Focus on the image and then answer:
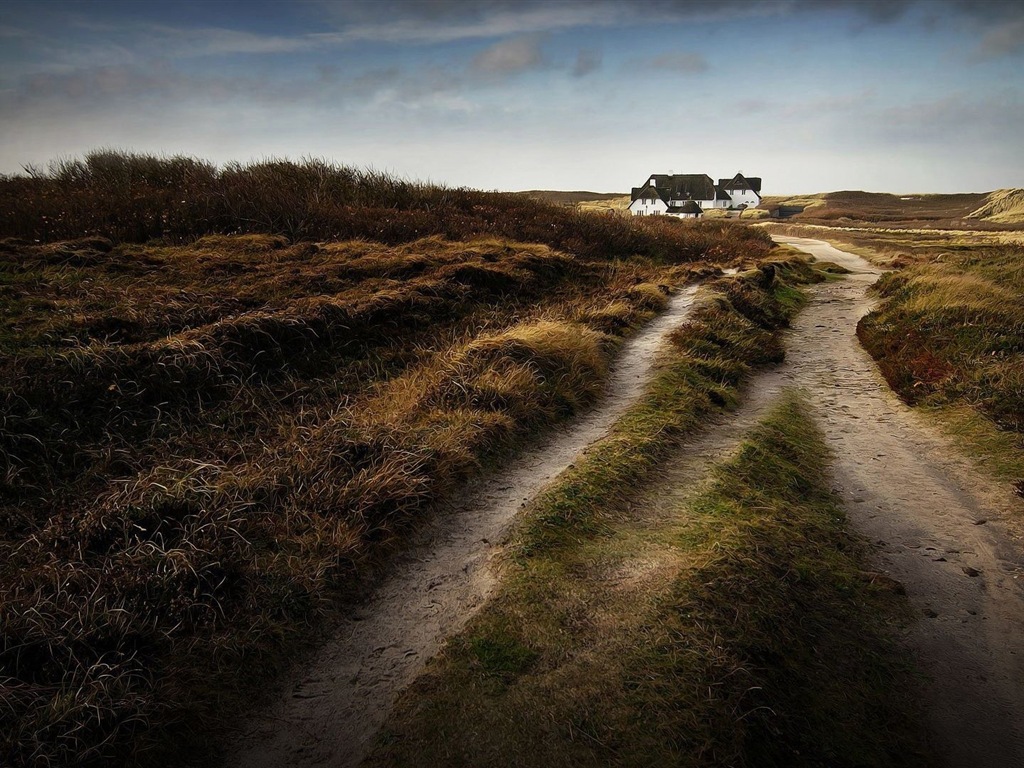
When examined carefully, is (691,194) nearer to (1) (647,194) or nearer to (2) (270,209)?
(1) (647,194)

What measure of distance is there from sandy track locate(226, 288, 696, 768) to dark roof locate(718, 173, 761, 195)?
327ft

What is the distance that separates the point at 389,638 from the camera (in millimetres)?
3984

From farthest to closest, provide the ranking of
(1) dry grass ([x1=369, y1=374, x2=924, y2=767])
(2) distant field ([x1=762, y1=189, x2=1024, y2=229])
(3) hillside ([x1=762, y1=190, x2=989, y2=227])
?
(3) hillside ([x1=762, y1=190, x2=989, y2=227]), (2) distant field ([x1=762, y1=189, x2=1024, y2=229]), (1) dry grass ([x1=369, y1=374, x2=924, y2=767])

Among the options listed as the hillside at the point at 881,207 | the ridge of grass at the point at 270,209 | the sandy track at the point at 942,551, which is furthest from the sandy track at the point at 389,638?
the hillside at the point at 881,207

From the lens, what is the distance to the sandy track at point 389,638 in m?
3.22

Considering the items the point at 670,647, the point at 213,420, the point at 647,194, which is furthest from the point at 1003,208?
the point at 213,420

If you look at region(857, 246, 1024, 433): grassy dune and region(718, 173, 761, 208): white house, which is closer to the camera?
region(857, 246, 1024, 433): grassy dune

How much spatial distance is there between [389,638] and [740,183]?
339 ft

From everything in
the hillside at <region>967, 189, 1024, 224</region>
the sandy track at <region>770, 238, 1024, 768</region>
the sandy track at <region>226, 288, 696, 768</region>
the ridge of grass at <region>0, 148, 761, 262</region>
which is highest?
the hillside at <region>967, 189, 1024, 224</region>

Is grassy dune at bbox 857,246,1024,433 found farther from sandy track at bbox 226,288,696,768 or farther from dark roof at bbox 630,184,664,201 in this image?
dark roof at bbox 630,184,664,201

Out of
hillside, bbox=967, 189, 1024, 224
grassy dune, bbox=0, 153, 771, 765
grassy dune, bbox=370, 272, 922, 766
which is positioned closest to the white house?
hillside, bbox=967, 189, 1024, 224

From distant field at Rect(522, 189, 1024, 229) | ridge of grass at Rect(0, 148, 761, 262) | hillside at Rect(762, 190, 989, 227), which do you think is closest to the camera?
ridge of grass at Rect(0, 148, 761, 262)

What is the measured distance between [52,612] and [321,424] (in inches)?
125

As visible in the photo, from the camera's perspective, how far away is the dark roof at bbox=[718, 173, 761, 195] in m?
92.4
